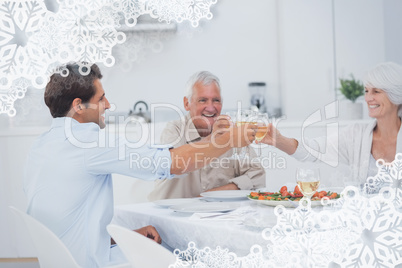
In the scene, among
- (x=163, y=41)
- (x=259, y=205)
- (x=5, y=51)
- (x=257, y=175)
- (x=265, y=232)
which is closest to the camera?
(x=265, y=232)

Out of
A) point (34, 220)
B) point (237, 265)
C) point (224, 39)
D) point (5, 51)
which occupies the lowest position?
point (237, 265)

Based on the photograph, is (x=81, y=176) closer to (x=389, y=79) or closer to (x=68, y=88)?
(x=68, y=88)

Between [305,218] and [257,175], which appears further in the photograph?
[257,175]

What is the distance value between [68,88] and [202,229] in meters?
0.54

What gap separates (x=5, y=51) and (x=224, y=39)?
2099mm

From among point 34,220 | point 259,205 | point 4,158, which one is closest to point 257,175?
point 259,205

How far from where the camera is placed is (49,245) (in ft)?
4.24

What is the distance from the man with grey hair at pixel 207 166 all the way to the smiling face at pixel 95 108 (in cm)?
51

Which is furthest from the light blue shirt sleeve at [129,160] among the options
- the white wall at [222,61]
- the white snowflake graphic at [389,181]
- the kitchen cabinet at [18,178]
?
the white wall at [222,61]

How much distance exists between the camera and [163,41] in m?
3.15

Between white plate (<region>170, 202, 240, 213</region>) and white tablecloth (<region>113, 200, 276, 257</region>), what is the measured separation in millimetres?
14

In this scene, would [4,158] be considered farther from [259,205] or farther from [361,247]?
[361,247]

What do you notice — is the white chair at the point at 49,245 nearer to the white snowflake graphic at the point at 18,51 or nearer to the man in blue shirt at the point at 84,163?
the man in blue shirt at the point at 84,163
